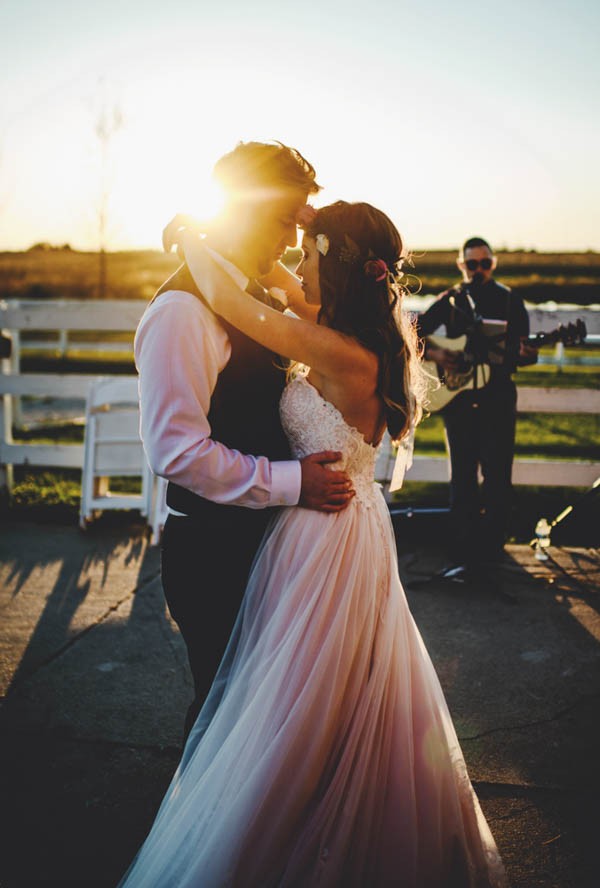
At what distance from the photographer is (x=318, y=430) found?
7.78 ft

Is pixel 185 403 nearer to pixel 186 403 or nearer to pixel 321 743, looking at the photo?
pixel 186 403

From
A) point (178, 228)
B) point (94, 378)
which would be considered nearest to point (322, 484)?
point (178, 228)

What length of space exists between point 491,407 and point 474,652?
2043 mm

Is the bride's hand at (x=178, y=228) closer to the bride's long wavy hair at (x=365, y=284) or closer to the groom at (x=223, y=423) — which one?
the groom at (x=223, y=423)

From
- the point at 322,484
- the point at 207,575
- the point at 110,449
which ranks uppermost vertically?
the point at 322,484

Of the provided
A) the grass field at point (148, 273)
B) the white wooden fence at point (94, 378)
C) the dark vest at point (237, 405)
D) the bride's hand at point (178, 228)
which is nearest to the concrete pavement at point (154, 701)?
the white wooden fence at point (94, 378)

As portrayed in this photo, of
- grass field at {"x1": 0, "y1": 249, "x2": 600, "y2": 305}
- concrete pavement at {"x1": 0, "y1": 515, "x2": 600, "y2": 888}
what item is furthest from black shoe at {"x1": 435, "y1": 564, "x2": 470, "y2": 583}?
grass field at {"x1": 0, "y1": 249, "x2": 600, "y2": 305}

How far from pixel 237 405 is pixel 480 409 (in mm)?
3596

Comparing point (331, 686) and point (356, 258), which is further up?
point (356, 258)

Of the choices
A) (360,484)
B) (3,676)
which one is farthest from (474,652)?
(3,676)

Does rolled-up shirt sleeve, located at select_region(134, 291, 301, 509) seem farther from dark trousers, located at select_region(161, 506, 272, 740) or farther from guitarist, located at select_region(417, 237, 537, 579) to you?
guitarist, located at select_region(417, 237, 537, 579)

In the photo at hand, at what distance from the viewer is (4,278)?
114 feet

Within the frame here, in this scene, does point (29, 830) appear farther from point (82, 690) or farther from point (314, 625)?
point (314, 625)

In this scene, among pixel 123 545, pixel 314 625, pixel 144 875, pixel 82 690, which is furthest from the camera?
pixel 123 545
